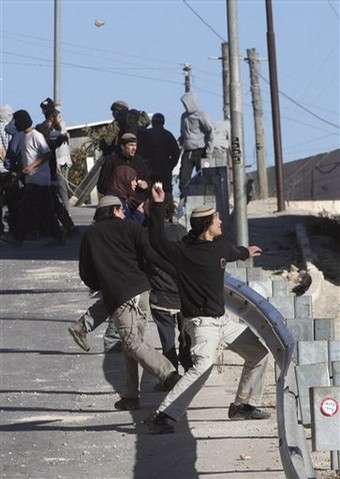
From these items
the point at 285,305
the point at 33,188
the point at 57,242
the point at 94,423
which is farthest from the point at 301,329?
the point at 57,242

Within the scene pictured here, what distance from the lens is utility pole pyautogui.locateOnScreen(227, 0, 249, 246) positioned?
1967 cm

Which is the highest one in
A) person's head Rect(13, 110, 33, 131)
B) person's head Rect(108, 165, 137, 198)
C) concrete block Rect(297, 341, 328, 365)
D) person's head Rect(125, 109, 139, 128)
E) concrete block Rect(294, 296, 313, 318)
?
person's head Rect(13, 110, 33, 131)

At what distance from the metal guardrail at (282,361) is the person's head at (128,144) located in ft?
11.0

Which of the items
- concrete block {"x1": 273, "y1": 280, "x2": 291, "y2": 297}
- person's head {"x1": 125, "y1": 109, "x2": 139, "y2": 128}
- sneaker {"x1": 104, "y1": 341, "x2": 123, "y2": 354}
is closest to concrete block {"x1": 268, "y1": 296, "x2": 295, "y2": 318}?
concrete block {"x1": 273, "y1": 280, "x2": 291, "y2": 297}

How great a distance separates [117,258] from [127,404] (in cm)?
120

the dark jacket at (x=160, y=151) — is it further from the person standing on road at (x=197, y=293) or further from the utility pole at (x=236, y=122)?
the person standing on road at (x=197, y=293)

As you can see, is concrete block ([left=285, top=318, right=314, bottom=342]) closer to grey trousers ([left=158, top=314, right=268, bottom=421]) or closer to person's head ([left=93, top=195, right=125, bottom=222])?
grey trousers ([left=158, top=314, right=268, bottom=421])

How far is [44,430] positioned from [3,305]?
6.98 m

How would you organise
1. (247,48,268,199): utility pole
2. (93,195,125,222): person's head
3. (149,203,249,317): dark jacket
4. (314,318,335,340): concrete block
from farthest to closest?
(247,48,268,199): utility pole → (93,195,125,222): person's head → (149,203,249,317): dark jacket → (314,318,335,340): concrete block

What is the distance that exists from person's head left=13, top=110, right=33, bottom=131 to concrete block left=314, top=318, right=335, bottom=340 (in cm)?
1265

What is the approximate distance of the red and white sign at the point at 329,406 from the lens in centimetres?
761

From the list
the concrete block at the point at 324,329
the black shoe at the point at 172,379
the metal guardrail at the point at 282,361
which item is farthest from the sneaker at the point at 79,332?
the concrete block at the point at 324,329

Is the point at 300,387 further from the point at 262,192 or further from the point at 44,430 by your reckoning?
the point at 262,192

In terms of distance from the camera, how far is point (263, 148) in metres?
45.7
